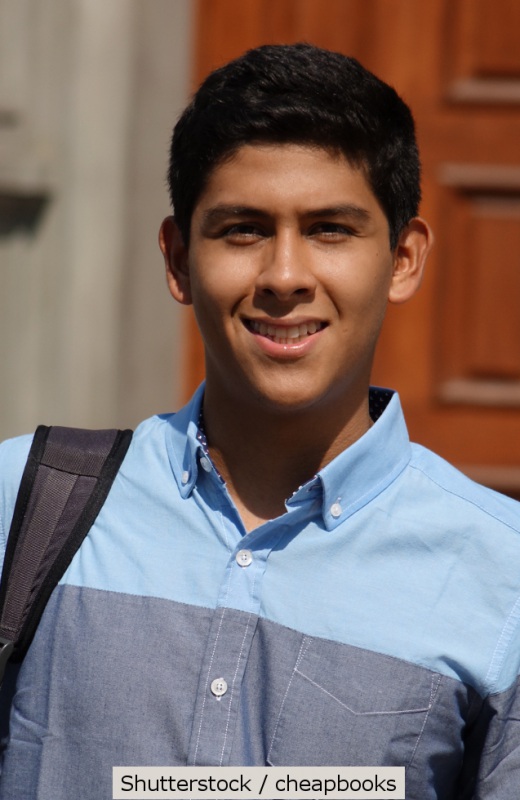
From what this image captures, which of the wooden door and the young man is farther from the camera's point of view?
the wooden door

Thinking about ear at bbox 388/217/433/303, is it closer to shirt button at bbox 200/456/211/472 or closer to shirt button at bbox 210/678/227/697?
shirt button at bbox 200/456/211/472

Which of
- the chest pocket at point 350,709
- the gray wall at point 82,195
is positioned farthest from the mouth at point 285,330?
the gray wall at point 82,195

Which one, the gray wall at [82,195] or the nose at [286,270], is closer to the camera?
the nose at [286,270]

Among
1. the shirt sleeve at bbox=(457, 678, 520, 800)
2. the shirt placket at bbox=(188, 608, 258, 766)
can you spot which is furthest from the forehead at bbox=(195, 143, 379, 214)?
the shirt sleeve at bbox=(457, 678, 520, 800)

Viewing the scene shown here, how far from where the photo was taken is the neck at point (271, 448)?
6.91 feet

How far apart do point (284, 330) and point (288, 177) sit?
0.24 m

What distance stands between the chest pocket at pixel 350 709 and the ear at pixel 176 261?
0.66m

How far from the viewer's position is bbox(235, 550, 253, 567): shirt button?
6.31ft

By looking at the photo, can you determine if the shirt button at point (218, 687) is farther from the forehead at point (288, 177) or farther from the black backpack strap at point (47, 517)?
the forehead at point (288, 177)

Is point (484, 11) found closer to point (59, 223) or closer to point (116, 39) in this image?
point (116, 39)

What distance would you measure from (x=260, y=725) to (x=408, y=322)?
2371 mm

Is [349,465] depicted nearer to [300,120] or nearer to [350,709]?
[350,709]

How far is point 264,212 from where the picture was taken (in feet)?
6.54

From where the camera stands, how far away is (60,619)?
1933 mm
